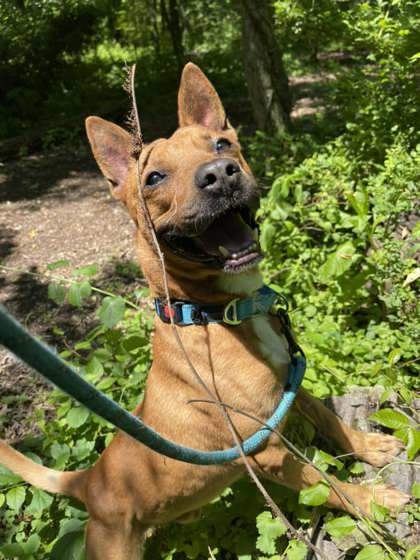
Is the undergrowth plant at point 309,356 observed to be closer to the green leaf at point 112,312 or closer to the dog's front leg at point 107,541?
the green leaf at point 112,312

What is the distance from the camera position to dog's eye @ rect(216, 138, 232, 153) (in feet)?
9.20

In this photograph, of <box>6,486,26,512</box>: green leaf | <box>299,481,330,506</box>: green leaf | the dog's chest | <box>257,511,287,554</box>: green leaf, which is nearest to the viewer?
<box>299,481,330,506</box>: green leaf

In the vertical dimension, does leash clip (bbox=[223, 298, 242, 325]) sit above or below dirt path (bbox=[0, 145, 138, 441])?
above

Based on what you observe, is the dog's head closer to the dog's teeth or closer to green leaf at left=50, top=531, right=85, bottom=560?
the dog's teeth

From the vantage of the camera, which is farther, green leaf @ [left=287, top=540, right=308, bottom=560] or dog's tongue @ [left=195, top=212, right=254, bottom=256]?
dog's tongue @ [left=195, top=212, right=254, bottom=256]

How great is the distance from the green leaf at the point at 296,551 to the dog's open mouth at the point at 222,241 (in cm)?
144

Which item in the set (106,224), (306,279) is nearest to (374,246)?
(306,279)

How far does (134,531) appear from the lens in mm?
2645

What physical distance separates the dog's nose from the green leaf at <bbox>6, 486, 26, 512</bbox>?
1981mm

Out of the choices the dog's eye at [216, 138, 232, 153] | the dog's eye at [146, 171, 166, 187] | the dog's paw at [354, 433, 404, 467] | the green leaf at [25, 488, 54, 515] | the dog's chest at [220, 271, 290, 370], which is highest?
the dog's eye at [216, 138, 232, 153]

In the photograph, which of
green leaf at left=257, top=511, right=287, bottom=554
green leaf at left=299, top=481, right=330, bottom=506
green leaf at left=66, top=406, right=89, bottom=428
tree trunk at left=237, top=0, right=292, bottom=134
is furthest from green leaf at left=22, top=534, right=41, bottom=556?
tree trunk at left=237, top=0, right=292, bottom=134

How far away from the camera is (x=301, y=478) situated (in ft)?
8.34

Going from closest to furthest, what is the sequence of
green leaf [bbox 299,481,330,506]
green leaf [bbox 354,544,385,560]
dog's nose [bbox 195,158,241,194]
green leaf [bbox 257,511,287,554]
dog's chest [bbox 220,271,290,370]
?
green leaf [bbox 354,544,385,560] → green leaf [bbox 299,481,330,506] → dog's nose [bbox 195,158,241,194] → green leaf [bbox 257,511,287,554] → dog's chest [bbox 220,271,290,370]

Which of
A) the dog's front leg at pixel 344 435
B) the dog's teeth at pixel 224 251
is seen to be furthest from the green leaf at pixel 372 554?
the dog's teeth at pixel 224 251
